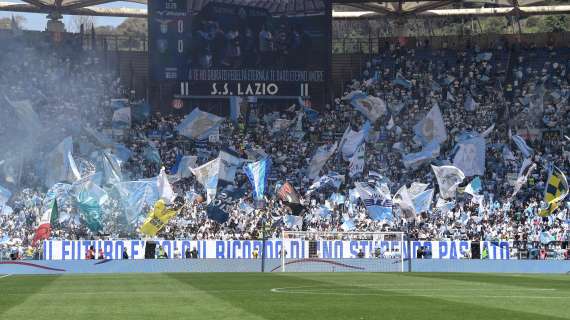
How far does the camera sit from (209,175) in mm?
58000

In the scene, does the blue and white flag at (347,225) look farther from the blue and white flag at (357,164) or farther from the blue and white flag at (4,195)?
the blue and white flag at (4,195)

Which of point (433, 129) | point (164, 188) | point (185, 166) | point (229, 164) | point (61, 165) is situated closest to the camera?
point (164, 188)

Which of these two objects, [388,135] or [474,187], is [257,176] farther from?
[388,135]

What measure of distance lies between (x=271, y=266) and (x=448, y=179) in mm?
14520

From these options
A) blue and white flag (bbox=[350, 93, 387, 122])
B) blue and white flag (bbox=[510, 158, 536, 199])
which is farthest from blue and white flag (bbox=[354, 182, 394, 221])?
blue and white flag (bbox=[350, 93, 387, 122])

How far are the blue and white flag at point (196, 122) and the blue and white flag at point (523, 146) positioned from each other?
17.3 metres

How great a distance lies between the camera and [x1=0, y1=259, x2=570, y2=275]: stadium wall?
154 ft

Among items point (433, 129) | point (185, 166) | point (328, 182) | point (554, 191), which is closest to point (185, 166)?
point (185, 166)

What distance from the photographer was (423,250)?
54.5 meters

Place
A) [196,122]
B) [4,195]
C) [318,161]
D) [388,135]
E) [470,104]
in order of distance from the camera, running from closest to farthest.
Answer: [4,195] < [318,161] < [196,122] < [388,135] < [470,104]

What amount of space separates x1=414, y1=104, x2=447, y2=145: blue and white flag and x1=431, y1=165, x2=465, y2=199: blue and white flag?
5.49 meters

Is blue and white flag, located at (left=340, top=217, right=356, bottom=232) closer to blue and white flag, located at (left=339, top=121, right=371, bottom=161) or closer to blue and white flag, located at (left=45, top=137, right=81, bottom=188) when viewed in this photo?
blue and white flag, located at (left=339, top=121, right=371, bottom=161)

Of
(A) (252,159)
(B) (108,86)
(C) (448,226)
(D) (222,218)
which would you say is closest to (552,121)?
(C) (448,226)

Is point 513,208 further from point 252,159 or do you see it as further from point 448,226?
point 252,159
